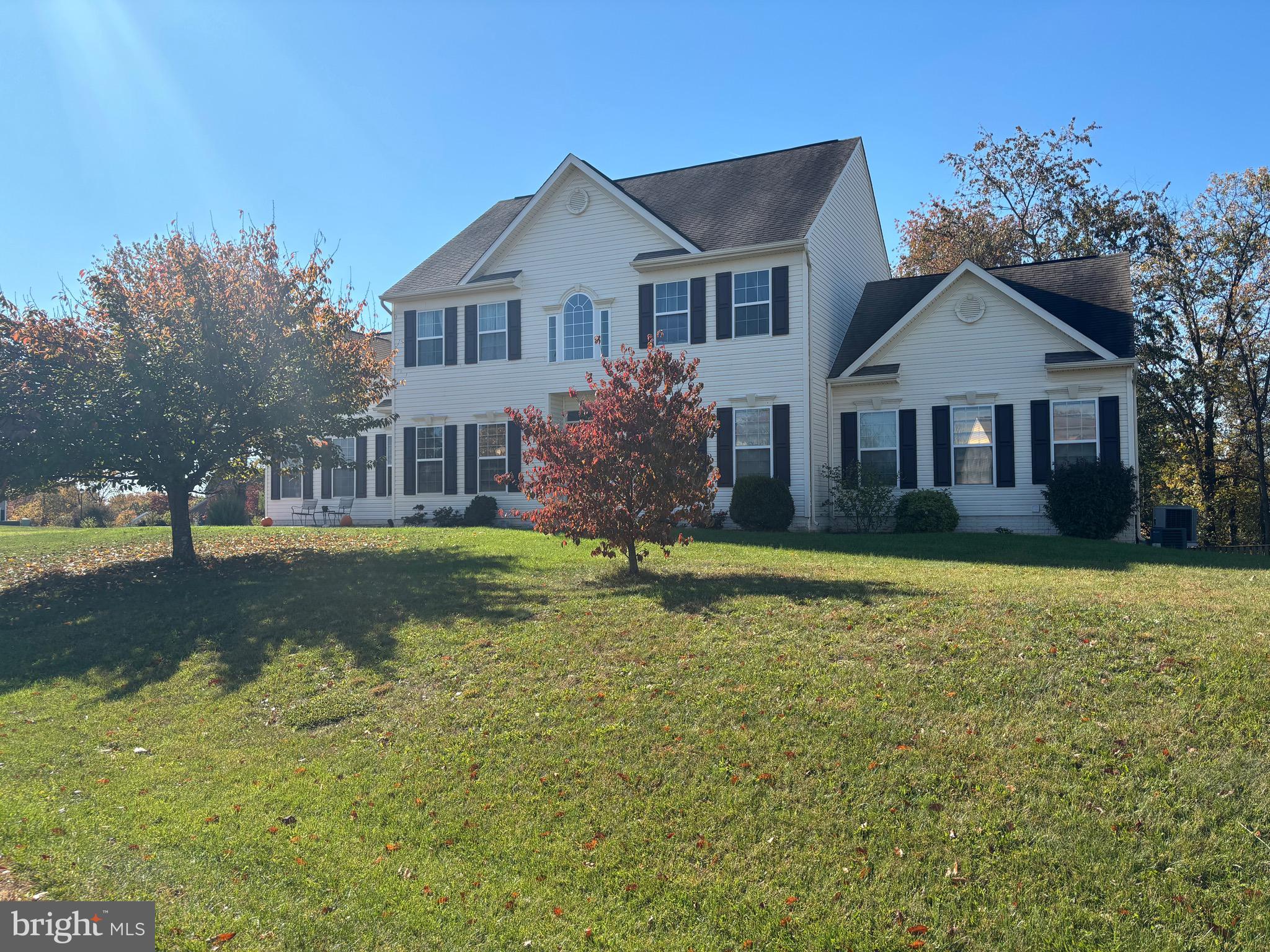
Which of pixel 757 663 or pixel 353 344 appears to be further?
pixel 353 344

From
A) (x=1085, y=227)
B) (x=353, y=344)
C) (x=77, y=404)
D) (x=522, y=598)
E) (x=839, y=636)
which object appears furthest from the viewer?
(x=1085, y=227)

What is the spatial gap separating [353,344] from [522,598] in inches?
284

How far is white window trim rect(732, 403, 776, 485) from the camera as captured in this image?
756 inches

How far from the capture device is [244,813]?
19.2ft

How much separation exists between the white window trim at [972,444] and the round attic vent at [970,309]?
A: 5.83ft

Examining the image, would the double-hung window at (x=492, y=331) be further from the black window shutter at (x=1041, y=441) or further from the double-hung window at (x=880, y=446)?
the black window shutter at (x=1041, y=441)

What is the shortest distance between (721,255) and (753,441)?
13.6ft

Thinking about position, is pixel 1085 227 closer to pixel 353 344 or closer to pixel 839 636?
pixel 353 344

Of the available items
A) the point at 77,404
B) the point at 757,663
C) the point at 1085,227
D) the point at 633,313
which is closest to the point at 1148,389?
the point at 1085,227

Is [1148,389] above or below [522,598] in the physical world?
above

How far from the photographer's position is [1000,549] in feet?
47.7

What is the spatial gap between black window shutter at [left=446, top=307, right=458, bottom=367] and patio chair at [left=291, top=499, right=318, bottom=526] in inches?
236

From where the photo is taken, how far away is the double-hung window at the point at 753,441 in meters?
19.4

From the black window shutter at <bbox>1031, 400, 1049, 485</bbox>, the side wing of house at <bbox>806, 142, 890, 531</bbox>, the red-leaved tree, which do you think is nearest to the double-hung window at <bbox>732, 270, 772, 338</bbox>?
the side wing of house at <bbox>806, 142, 890, 531</bbox>
